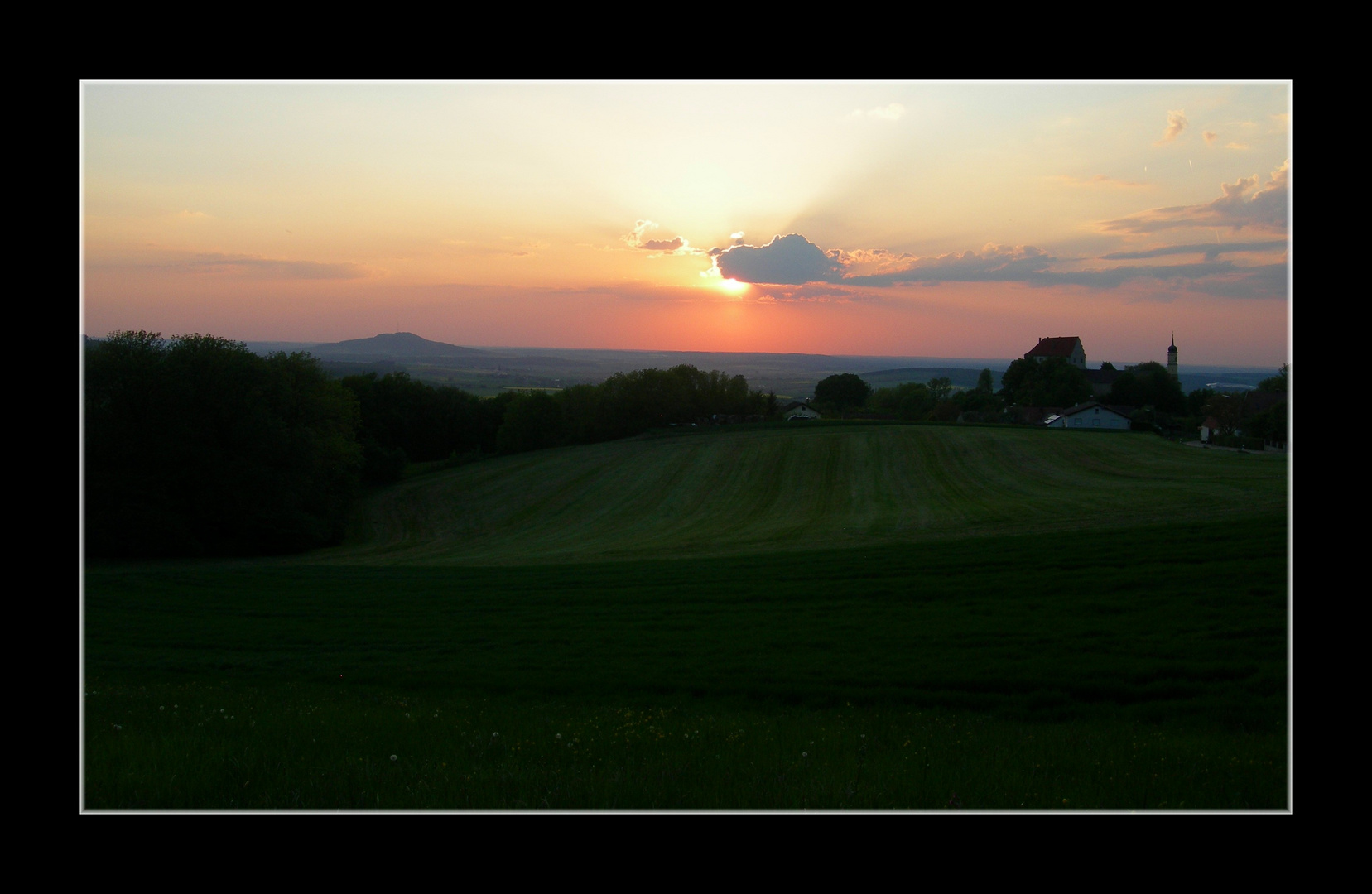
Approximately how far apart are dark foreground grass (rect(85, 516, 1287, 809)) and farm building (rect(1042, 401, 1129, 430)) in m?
23.0

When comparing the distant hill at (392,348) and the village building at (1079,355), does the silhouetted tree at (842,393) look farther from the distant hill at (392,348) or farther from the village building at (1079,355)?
the distant hill at (392,348)

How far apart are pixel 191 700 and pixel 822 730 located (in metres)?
6.44

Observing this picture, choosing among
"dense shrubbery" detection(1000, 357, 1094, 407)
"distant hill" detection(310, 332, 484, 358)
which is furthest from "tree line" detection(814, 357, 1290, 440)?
"distant hill" detection(310, 332, 484, 358)

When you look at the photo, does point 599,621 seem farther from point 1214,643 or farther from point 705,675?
point 1214,643

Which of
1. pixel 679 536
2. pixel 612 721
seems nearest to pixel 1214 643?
pixel 612 721

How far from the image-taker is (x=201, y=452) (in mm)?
29719

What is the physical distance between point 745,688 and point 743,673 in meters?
0.61

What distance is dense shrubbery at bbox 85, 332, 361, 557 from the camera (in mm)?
26578

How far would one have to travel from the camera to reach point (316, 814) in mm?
4578

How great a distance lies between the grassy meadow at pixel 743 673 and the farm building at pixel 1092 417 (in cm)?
1406

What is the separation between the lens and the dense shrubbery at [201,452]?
2658 cm

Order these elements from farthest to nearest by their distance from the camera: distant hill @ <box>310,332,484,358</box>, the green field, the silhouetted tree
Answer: the silhouetted tree → the green field → distant hill @ <box>310,332,484,358</box>

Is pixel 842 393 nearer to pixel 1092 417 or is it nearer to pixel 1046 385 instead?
pixel 1092 417

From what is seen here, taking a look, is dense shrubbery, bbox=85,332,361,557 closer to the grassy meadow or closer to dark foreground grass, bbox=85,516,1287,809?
the grassy meadow
